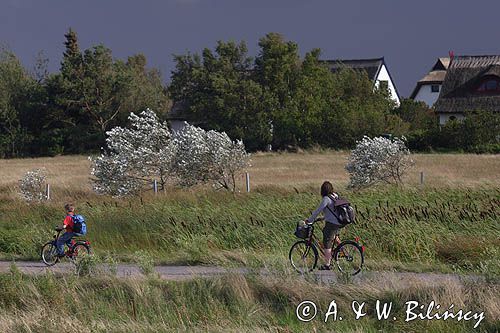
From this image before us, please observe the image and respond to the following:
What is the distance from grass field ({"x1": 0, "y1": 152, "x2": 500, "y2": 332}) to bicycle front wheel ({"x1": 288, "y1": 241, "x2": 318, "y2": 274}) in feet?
0.81

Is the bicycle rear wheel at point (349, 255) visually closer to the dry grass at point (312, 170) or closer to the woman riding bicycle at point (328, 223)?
the woman riding bicycle at point (328, 223)

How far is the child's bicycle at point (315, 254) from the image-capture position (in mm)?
12734

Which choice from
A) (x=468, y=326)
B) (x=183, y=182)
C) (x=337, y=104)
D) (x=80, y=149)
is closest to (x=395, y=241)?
(x=468, y=326)

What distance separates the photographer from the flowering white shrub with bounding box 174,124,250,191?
81.0 ft

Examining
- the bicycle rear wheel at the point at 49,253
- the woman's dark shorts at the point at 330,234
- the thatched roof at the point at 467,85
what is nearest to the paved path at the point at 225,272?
the bicycle rear wheel at the point at 49,253

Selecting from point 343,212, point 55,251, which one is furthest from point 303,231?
point 55,251

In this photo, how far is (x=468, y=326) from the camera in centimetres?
983

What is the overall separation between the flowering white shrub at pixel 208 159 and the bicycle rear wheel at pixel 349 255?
39.5 feet

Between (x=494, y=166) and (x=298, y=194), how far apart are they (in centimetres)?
2164

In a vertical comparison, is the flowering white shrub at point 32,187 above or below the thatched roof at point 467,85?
below

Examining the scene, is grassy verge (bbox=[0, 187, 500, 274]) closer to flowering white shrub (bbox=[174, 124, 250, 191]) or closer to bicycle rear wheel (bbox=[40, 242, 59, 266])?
bicycle rear wheel (bbox=[40, 242, 59, 266])

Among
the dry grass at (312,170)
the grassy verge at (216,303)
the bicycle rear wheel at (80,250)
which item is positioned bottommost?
the dry grass at (312,170)

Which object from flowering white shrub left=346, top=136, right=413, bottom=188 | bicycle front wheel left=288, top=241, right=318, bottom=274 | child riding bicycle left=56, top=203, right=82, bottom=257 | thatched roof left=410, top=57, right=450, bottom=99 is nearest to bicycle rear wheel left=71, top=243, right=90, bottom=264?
child riding bicycle left=56, top=203, right=82, bottom=257

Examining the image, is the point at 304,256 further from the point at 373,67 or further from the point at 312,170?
the point at 373,67
